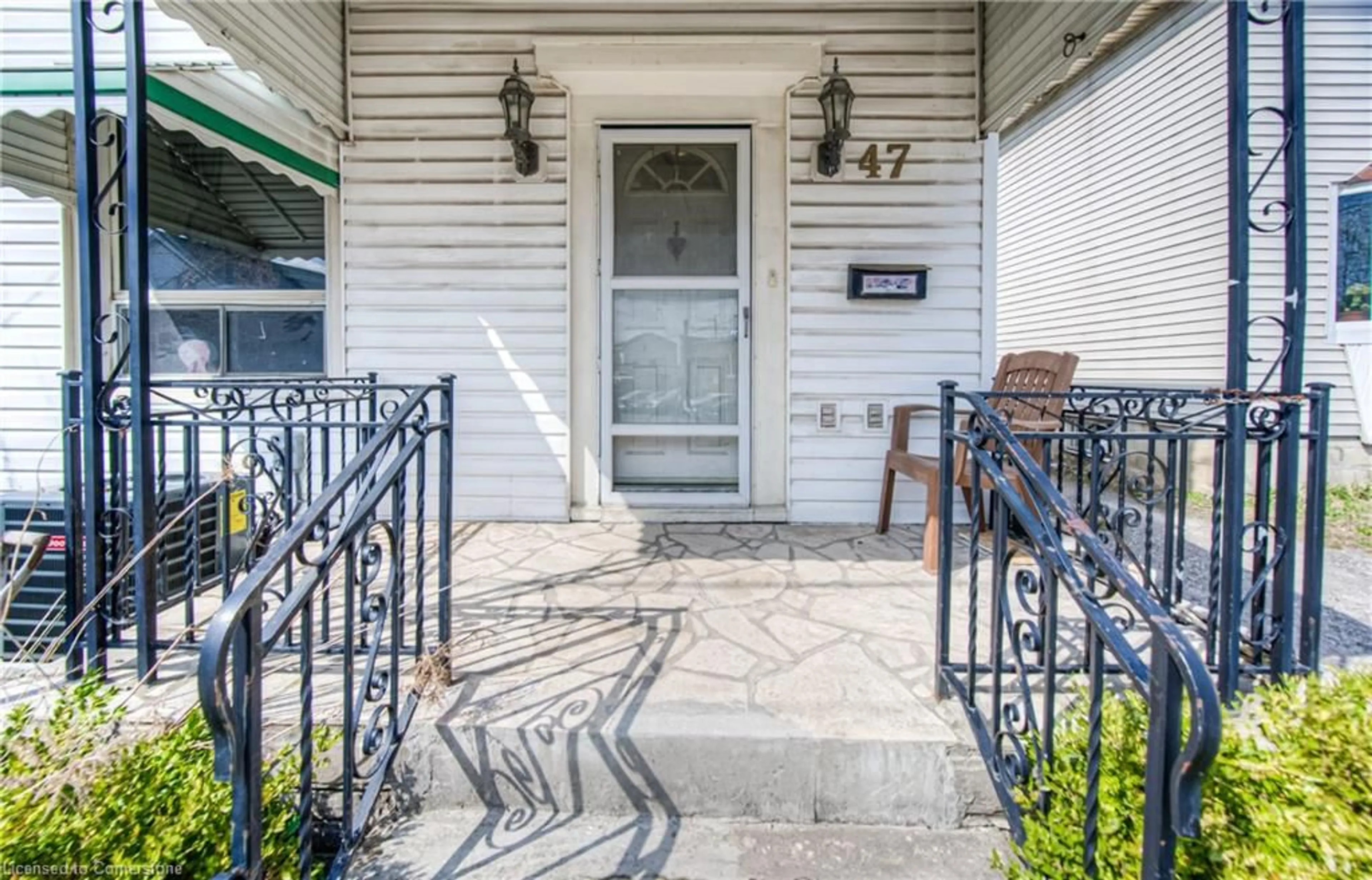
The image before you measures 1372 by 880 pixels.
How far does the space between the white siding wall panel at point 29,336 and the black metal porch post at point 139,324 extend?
2713mm

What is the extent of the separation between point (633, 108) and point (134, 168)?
2.56m

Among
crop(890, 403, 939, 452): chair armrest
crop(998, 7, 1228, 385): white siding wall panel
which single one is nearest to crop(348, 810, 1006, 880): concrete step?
crop(890, 403, 939, 452): chair armrest

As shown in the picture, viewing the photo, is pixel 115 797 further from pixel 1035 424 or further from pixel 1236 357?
pixel 1035 424

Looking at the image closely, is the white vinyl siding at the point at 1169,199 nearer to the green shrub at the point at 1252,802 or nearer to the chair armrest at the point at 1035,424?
the chair armrest at the point at 1035,424

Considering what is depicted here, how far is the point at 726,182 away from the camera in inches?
151

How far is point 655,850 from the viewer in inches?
61.0

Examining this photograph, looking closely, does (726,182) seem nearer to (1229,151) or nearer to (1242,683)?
(1229,151)

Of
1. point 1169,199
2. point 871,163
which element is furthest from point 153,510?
point 1169,199

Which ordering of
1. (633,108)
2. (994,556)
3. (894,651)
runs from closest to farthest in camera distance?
(994,556) → (894,651) → (633,108)

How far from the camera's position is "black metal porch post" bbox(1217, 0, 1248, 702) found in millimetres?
1764

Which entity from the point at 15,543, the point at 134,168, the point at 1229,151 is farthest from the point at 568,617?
the point at 1229,151

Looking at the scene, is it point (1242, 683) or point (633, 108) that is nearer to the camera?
point (1242, 683)

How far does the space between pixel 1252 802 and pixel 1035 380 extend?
7.49ft

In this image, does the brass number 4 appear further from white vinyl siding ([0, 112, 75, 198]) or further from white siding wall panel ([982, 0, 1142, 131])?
white vinyl siding ([0, 112, 75, 198])
